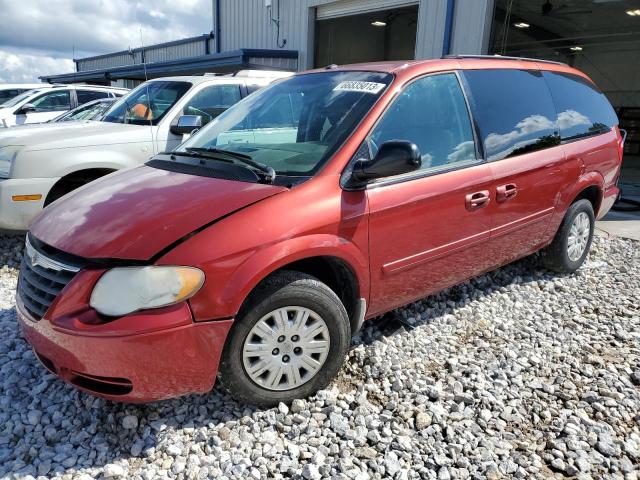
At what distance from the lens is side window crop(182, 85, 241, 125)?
548 centimetres

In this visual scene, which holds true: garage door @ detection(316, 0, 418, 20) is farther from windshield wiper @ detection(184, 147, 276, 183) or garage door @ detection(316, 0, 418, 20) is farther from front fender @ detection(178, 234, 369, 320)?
front fender @ detection(178, 234, 369, 320)

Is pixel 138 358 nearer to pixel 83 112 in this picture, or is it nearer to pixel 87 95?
pixel 83 112

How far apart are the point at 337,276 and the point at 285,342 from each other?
19.5 inches

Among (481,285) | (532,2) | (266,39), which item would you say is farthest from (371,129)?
(532,2)

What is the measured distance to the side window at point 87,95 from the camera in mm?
11072

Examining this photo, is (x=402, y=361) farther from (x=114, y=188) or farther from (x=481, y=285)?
(x=114, y=188)

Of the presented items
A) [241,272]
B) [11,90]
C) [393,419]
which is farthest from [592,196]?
[11,90]

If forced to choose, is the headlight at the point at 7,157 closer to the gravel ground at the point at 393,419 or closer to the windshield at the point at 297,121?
the gravel ground at the point at 393,419

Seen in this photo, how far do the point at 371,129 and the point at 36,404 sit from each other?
7.62ft

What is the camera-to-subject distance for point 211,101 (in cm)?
565

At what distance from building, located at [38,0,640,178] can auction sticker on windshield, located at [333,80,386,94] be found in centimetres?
609

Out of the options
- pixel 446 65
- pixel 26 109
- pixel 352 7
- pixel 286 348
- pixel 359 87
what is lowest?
pixel 286 348

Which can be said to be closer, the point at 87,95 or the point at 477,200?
the point at 477,200

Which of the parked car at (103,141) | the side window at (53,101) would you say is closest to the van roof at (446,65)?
the parked car at (103,141)
